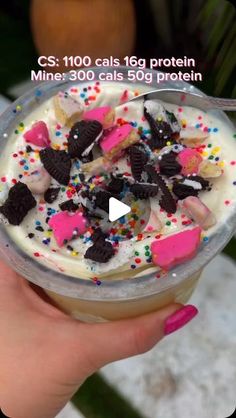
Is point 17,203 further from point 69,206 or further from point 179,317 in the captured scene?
point 179,317

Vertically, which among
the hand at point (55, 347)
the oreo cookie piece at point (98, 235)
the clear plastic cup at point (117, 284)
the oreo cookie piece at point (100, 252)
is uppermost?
the oreo cookie piece at point (98, 235)

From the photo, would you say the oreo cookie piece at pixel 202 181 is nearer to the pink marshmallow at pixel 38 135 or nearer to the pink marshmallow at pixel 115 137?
the pink marshmallow at pixel 115 137

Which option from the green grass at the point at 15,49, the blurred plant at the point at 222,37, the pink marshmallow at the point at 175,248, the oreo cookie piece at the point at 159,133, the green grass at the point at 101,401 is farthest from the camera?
the green grass at the point at 15,49

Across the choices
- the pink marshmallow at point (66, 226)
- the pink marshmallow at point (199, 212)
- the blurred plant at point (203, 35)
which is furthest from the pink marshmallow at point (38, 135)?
the blurred plant at point (203, 35)

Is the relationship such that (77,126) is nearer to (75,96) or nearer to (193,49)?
(75,96)

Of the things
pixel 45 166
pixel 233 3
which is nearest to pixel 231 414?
pixel 45 166

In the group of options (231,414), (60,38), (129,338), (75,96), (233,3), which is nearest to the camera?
(129,338)
